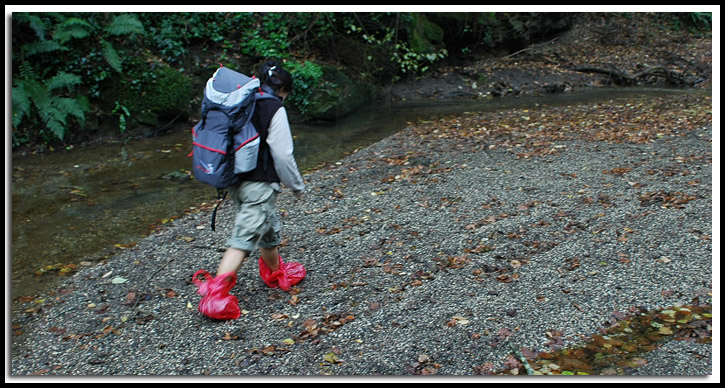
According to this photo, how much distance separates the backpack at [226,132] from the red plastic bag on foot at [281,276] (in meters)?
1.07

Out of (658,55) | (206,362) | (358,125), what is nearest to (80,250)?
(206,362)

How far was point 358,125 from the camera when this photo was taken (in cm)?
1186

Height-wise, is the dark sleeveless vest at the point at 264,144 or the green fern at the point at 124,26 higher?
the green fern at the point at 124,26

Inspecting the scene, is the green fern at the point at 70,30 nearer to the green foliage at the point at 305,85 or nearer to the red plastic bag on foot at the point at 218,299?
the green foliage at the point at 305,85

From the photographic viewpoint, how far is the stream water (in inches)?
225

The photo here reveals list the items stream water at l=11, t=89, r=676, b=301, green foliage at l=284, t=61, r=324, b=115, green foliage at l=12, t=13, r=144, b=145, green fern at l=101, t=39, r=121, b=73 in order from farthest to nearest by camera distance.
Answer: green foliage at l=284, t=61, r=324, b=115 → green fern at l=101, t=39, r=121, b=73 → green foliage at l=12, t=13, r=144, b=145 → stream water at l=11, t=89, r=676, b=301

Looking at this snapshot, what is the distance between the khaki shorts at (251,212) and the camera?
4020 millimetres

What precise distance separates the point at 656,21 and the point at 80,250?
861 inches

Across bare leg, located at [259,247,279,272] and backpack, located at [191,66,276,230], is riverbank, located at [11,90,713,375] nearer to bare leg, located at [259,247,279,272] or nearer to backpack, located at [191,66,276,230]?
bare leg, located at [259,247,279,272]

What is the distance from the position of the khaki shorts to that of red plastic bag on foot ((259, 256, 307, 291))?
0.58 m

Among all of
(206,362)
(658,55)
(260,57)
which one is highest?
(260,57)

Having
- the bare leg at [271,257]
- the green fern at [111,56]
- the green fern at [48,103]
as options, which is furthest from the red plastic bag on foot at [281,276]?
the green fern at [111,56]

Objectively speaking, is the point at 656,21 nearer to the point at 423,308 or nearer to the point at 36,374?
the point at 423,308

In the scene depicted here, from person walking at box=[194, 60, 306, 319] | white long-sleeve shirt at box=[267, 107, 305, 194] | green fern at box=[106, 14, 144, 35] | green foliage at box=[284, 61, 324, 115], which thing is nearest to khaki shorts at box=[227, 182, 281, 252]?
person walking at box=[194, 60, 306, 319]
